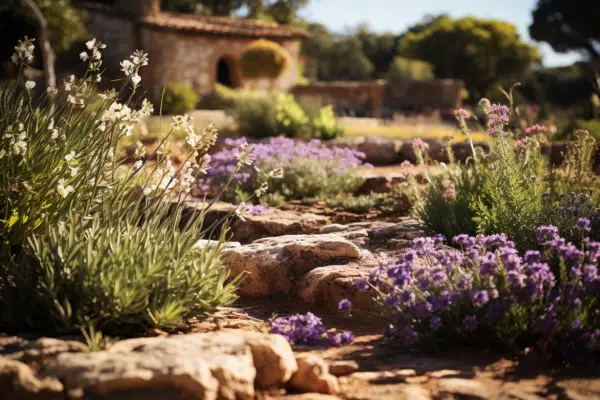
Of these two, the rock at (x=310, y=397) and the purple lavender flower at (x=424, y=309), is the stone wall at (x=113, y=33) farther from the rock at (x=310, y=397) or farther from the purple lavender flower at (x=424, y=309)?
the rock at (x=310, y=397)

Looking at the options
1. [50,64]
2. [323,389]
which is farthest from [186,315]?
[50,64]

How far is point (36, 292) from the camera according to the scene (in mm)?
3312

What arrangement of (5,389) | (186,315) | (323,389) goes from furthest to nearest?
(186,315)
(323,389)
(5,389)

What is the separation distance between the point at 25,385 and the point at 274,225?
3509mm

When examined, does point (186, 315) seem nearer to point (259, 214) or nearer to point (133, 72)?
point (133, 72)

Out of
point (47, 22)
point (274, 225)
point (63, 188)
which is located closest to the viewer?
point (63, 188)

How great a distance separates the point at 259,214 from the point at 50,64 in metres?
12.9

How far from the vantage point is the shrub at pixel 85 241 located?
3.29 metres

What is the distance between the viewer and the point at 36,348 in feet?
9.67

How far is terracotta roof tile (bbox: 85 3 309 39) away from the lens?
21938mm

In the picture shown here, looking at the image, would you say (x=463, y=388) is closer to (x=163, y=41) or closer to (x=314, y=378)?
(x=314, y=378)

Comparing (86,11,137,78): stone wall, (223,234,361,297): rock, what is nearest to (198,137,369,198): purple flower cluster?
(223,234,361,297): rock

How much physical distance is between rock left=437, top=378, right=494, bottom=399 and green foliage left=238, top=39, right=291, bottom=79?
18495 millimetres

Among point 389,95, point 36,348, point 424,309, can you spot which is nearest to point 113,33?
point 389,95
